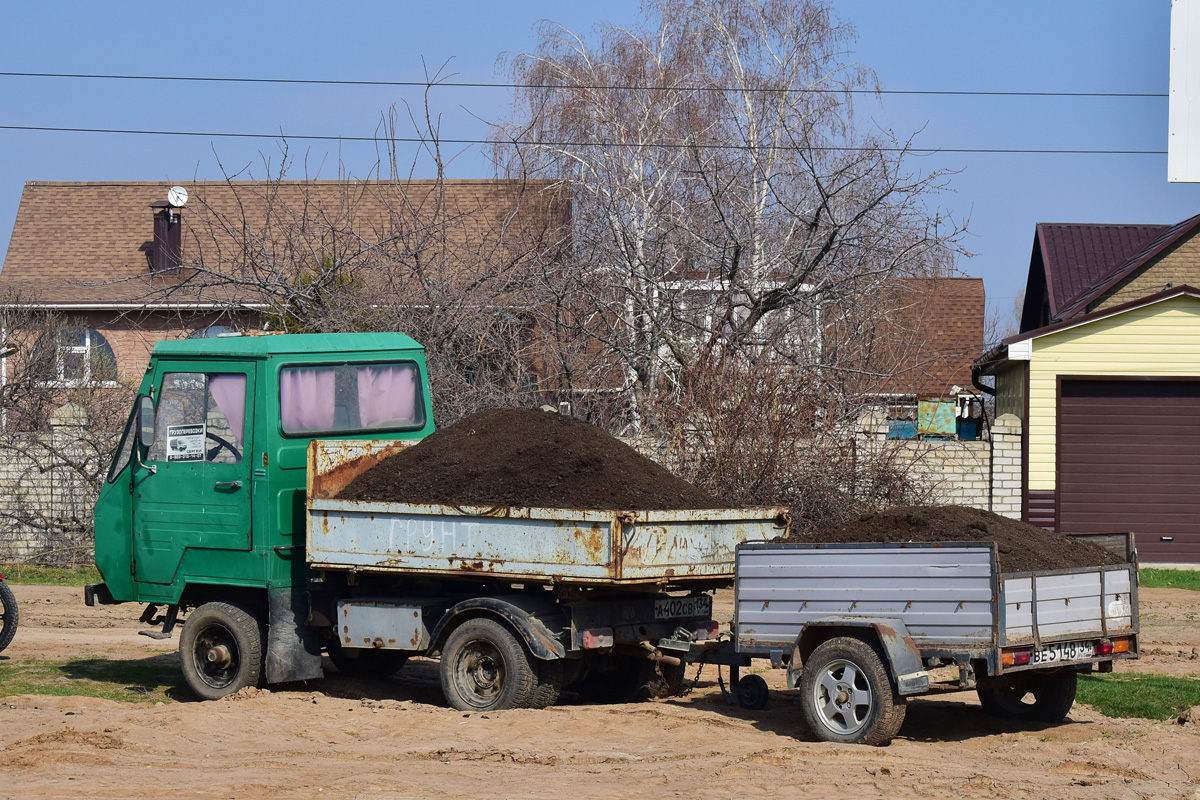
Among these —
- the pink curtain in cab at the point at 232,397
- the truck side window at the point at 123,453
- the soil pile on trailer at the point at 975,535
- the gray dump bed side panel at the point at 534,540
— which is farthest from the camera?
the truck side window at the point at 123,453

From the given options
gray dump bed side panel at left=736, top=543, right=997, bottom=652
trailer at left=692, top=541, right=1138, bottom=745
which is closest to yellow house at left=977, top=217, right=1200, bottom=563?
trailer at left=692, top=541, right=1138, bottom=745

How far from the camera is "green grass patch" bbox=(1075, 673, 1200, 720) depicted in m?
8.77

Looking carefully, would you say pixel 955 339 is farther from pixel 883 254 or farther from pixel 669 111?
pixel 883 254

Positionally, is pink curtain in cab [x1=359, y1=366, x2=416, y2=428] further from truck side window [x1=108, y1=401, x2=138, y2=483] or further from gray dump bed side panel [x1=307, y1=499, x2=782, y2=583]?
truck side window [x1=108, y1=401, x2=138, y2=483]

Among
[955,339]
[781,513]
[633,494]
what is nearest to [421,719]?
[633,494]

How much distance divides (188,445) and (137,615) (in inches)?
235

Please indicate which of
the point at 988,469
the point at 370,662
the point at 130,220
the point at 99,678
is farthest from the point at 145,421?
the point at 130,220

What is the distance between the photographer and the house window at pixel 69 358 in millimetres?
25781

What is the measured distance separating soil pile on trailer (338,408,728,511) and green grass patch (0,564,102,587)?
9843mm

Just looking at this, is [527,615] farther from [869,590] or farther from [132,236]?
[132,236]

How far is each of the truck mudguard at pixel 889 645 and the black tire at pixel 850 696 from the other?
0.08 metres

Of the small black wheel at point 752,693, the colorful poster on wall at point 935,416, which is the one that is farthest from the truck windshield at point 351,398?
the colorful poster on wall at point 935,416

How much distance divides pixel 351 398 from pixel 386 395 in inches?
13.4

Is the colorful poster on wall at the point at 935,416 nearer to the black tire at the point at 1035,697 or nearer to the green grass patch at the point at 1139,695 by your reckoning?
the green grass patch at the point at 1139,695
